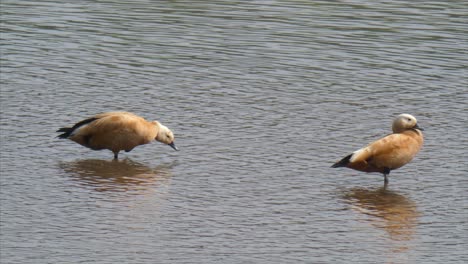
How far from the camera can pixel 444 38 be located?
21891mm

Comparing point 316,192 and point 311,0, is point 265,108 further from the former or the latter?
point 311,0

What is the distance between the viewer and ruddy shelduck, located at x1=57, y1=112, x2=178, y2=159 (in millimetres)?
15797

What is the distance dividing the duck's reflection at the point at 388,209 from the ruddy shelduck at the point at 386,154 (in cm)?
27

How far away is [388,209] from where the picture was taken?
45.8 feet

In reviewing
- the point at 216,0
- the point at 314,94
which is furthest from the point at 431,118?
the point at 216,0

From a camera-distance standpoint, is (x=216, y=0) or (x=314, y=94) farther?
(x=216, y=0)

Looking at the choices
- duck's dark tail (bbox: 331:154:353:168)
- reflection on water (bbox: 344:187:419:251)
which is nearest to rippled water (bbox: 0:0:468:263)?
reflection on water (bbox: 344:187:419:251)

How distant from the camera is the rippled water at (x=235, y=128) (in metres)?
12.7

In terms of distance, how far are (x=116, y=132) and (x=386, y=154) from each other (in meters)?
3.06

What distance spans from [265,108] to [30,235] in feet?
19.4

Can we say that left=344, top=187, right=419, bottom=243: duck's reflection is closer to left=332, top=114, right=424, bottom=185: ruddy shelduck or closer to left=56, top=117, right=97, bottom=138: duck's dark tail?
left=332, top=114, right=424, bottom=185: ruddy shelduck

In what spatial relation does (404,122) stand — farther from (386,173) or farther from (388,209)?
(388,209)

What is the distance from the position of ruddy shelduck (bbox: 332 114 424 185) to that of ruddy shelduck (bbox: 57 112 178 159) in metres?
2.25

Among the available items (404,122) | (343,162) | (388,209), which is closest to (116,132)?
(343,162)
